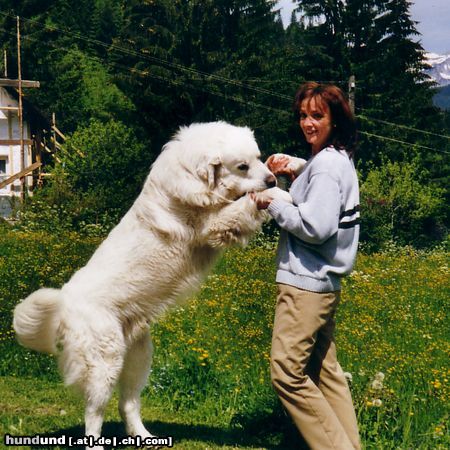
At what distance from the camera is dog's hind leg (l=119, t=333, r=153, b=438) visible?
4.54m

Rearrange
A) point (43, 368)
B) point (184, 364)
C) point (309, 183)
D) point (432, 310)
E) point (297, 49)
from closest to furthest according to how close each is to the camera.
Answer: point (309, 183) → point (184, 364) → point (43, 368) → point (432, 310) → point (297, 49)

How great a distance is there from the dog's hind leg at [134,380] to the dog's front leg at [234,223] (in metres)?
0.82

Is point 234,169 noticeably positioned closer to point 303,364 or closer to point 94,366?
point 303,364

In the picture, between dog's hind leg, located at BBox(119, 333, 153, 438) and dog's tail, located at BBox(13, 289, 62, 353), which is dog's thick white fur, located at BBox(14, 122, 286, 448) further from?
dog's hind leg, located at BBox(119, 333, 153, 438)

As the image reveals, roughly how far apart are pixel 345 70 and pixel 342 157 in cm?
3421

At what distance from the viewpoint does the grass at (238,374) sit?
4.97 m

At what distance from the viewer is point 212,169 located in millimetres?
4246

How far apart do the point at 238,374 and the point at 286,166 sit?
2.19 m

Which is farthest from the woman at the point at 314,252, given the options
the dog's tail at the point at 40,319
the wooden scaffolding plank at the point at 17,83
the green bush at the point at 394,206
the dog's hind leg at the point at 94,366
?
the wooden scaffolding plank at the point at 17,83

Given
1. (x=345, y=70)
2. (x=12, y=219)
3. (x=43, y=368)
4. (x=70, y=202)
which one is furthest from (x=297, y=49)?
(x=43, y=368)

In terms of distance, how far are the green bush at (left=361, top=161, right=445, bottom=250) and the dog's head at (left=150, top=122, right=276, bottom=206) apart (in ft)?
66.3

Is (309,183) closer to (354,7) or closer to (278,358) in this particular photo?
(278,358)

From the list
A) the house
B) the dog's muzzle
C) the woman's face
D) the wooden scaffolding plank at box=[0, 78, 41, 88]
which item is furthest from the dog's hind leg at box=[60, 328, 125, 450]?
the house

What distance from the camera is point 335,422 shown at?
4023 mm
